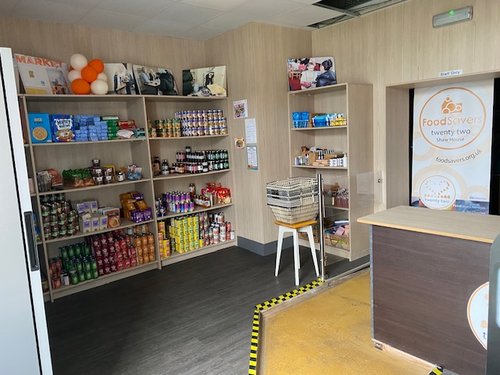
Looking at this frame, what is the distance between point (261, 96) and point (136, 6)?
5.38 ft

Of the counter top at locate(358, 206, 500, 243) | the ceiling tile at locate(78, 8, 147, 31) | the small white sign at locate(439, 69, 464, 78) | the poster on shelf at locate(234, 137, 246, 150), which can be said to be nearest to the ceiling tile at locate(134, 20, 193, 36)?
the ceiling tile at locate(78, 8, 147, 31)

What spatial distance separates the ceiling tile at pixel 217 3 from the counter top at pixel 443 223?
2.55m

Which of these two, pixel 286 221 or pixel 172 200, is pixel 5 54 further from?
pixel 172 200

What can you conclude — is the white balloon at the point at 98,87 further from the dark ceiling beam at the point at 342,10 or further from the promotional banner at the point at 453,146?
the promotional banner at the point at 453,146

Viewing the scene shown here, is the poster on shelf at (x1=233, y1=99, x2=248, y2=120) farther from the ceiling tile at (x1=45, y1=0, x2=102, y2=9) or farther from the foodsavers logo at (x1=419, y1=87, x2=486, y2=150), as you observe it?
the foodsavers logo at (x1=419, y1=87, x2=486, y2=150)

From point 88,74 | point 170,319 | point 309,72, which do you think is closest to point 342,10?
point 309,72

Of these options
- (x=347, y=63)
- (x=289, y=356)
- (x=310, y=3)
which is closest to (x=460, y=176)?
(x=347, y=63)

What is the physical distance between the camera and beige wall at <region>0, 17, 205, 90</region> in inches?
144

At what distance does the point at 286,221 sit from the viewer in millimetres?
3639

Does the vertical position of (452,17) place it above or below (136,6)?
below

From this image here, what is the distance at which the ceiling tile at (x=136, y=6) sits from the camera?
11.3 ft

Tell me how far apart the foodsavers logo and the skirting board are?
2.10m

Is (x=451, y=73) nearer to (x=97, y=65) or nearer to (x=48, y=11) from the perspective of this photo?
(x=97, y=65)

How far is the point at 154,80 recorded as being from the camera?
4.36m
